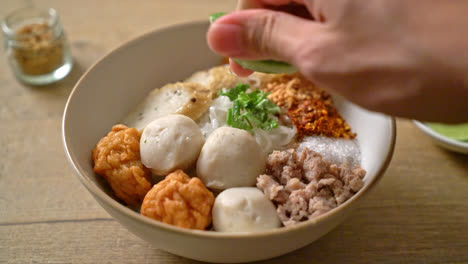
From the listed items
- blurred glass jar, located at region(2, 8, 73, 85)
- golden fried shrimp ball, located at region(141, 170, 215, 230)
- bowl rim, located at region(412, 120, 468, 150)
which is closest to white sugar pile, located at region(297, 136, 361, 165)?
bowl rim, located at region(412, 120, 468, 150)

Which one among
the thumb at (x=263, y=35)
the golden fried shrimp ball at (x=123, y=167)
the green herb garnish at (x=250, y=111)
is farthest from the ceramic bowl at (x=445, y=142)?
the golden fried shrimp ball at (x=123, y=167)

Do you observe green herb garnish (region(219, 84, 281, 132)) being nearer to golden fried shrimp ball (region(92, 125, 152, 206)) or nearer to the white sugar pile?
the white sugar pile

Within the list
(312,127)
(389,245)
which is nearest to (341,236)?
(389,245)

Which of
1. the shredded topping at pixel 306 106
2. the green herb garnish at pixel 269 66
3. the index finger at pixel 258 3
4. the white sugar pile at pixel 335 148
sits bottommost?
the white sugar pile at pixel 335 148

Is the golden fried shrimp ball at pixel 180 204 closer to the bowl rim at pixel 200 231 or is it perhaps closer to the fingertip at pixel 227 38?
the bowl rim at pixel 200 231

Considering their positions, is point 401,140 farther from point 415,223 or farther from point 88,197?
point 88,197

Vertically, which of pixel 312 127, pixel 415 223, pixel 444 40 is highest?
pixel 444 40
